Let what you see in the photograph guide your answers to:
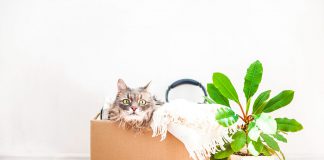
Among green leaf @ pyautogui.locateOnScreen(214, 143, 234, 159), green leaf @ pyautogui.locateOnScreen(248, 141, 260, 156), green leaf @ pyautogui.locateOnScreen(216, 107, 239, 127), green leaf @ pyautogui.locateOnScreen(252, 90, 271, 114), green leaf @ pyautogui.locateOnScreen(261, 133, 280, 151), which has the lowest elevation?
green leaf @ pyautogui.locateOnScreen(214, 143, 234, 159)

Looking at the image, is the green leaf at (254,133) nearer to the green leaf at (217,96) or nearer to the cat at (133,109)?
the green leaf at (217,96)

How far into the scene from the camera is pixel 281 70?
6.81ft

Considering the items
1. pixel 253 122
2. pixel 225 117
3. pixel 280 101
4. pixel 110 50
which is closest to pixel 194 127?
pixel 225 117

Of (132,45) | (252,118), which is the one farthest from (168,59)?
(252,118)

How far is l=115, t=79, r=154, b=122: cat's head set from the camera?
1.41 m

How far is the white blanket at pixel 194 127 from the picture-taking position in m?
1.36

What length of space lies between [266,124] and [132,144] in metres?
0.61

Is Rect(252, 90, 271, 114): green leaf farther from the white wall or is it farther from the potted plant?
the white wall

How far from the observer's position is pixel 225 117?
4.34 feet

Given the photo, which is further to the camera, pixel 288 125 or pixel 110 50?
pixel 110 50

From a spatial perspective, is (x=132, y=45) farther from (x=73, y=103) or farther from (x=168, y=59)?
(x=73, y=103)

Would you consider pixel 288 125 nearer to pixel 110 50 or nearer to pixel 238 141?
pixel 238 141

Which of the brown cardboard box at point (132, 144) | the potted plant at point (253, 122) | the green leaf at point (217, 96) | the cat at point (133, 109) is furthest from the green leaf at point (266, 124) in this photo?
the cat at point (133, 109)

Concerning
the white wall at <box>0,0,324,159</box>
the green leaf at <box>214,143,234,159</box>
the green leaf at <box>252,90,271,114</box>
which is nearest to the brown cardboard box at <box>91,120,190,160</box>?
the green leaf at <box>214,143,234,159</box>
